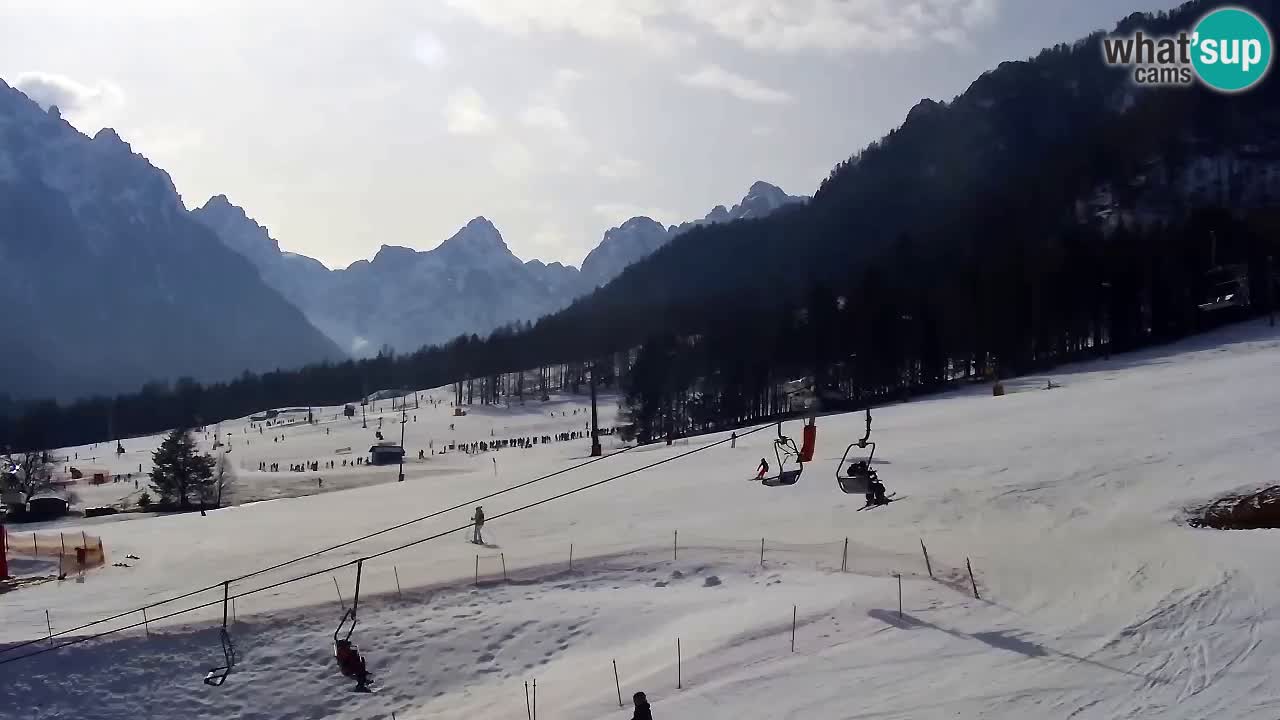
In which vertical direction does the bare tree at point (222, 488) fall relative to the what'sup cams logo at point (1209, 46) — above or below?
below

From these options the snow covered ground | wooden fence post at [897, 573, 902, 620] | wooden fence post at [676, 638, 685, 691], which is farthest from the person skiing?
wooden fence post at [897, 573, 902, 620]

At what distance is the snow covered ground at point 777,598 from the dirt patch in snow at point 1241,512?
0.90 m

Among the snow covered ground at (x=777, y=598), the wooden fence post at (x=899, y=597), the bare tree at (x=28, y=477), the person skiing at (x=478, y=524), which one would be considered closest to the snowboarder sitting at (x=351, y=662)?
the snow covered ground at (x=777, y=598)

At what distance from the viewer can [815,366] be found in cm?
8162

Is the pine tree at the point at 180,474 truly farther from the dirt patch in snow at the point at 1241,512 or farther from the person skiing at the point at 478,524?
the dirt patch in snow at the point at 1241,512

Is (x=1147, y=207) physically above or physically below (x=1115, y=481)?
above

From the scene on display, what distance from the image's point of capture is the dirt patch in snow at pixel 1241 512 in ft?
87.9

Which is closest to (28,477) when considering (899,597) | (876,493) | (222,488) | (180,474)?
(222,488)

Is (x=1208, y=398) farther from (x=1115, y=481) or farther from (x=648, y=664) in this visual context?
(x=648, y=664)

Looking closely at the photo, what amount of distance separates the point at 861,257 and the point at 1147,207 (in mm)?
54006

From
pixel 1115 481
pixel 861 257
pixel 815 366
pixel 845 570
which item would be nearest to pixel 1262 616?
pixel 845 570

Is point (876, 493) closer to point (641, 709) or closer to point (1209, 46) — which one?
point (641, 709)

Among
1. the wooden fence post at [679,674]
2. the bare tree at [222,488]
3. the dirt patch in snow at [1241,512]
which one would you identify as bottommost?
the bare tree at [222,488]

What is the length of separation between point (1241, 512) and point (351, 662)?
89.2ft
